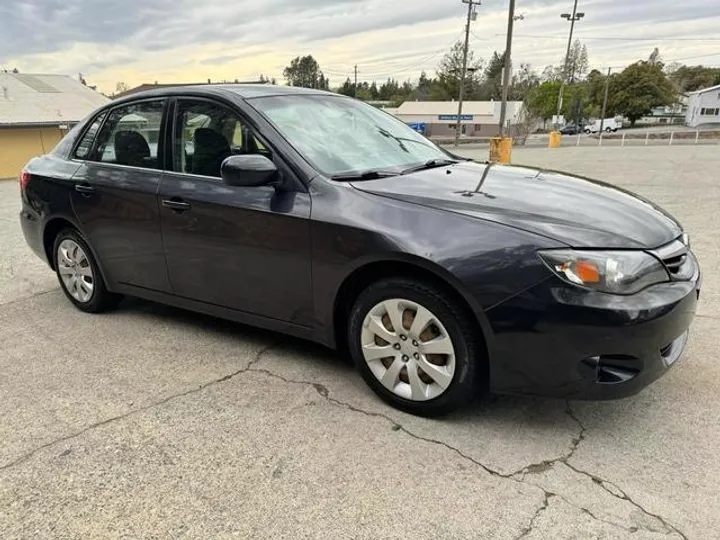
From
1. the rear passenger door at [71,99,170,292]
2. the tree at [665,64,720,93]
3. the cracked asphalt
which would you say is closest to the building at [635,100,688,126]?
the tree at [665,64,720,93]

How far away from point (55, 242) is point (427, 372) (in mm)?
3372

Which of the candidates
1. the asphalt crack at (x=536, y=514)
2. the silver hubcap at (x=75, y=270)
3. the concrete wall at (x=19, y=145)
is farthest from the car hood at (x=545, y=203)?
the concrete wall at (x=19, y=145)

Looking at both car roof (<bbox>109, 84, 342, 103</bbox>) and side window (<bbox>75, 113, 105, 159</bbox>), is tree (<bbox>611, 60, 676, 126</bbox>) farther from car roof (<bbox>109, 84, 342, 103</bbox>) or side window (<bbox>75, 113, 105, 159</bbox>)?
side window (<bbox>75, 113, 105, 159</bbox>)

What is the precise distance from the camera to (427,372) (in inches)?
110

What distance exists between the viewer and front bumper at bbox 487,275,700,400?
7.88ft

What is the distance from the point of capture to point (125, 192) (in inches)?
152

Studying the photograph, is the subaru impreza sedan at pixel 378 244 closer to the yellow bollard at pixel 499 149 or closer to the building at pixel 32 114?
the yellow bollard at pixel 499 149

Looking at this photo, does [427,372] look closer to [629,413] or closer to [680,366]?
[629,413]

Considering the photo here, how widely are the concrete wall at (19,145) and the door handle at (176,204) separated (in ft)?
98.4

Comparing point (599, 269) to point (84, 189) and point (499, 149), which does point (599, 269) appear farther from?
point (499, 149)

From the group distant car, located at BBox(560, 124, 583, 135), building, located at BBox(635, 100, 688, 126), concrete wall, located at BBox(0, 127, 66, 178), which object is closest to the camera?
concrete wall, located at BBox(0, 127, 66, 178)

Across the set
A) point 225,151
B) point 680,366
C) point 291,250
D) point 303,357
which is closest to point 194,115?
point 225,151

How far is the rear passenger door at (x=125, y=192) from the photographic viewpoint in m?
3.78

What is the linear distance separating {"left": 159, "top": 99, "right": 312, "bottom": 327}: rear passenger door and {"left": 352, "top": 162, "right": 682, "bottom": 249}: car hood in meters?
0.51
